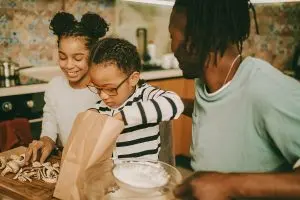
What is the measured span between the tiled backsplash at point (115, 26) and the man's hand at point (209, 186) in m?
2.44

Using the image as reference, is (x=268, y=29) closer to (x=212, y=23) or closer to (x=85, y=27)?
→ (x=85, y=27)

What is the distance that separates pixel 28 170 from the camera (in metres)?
1.17

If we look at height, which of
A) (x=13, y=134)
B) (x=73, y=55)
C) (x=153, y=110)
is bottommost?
(x=13, y=134)

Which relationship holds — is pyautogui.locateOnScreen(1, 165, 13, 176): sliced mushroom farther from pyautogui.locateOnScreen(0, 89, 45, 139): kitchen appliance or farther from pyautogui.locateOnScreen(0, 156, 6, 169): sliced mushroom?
pyautogui.locateOnScreen(0, 89, 45, 139): kitchen appliance

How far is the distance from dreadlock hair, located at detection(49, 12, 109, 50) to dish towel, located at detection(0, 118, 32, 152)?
0.71 metres

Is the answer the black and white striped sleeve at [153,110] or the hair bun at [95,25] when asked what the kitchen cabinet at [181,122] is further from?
the black and white striped sleeve at [153,110]

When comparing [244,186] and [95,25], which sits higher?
[95,25]

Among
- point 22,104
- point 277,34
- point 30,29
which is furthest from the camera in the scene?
point 277,34

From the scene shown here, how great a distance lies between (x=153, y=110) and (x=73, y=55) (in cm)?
66

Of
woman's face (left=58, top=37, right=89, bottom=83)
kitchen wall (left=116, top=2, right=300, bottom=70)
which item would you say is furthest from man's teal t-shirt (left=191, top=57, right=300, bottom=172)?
kitchen wall (left=116, top=2, right=300, bottom=70)

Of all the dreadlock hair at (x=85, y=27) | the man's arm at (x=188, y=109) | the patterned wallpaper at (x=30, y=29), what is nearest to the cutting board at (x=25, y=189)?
the man's arm at (x=188, y=109)

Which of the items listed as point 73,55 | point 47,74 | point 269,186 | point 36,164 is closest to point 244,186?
point 269,186

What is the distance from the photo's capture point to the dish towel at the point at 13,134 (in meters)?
2.09

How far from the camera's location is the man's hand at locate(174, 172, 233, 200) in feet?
2.19
